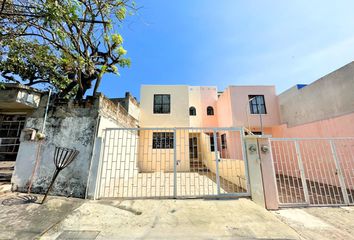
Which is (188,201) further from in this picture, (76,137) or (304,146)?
(304,146)

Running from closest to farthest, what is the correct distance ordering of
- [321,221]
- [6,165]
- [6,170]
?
[321,221], [6,170], [6,165]

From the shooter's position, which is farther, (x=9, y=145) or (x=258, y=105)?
(x=258, y=105)

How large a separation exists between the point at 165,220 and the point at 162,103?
888 centimetres

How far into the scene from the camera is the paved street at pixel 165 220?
2451 mm

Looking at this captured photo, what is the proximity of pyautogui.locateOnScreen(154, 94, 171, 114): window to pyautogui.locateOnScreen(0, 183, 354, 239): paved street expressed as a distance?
7712 millimetres

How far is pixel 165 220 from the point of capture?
2.91 meters

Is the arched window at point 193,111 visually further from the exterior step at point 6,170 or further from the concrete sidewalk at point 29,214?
the exterior step at point 6,170

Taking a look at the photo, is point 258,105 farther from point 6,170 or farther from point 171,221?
point 6,170

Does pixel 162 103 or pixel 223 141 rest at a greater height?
pixel 162 103

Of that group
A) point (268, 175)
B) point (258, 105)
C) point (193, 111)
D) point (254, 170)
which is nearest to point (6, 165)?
point (254, 170)

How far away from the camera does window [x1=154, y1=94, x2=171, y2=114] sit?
10.9 metres

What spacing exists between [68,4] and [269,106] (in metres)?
13.0

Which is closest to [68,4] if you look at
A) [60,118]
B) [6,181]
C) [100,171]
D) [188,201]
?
[60,118]

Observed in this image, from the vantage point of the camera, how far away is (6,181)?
164 inches
